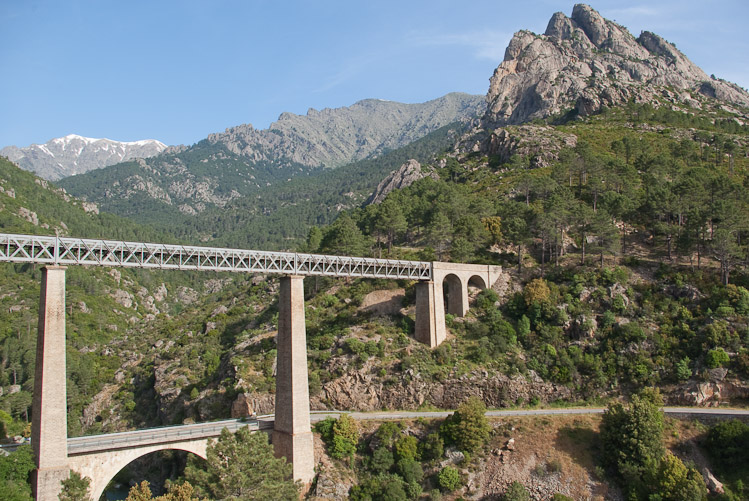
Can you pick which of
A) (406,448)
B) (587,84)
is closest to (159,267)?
(406,448)

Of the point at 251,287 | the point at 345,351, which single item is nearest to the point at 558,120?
the point at 251,287

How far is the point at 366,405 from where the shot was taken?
53469 mm

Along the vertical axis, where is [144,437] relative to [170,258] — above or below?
below

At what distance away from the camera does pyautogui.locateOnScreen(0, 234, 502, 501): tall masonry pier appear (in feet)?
107

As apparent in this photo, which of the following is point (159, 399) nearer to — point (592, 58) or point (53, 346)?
point (53, 346)

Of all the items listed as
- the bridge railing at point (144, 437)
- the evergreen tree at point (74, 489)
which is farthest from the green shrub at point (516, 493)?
the evergreen tree at point (74, 489)

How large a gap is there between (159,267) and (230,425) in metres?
14.0

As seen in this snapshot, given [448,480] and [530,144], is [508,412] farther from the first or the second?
[530,144]

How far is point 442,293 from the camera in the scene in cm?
6175

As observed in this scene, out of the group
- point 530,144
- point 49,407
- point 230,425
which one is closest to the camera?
point 49,407

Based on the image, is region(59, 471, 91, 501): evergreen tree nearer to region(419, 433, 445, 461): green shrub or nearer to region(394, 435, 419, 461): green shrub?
region(394, 435, 419, 461): green shrub

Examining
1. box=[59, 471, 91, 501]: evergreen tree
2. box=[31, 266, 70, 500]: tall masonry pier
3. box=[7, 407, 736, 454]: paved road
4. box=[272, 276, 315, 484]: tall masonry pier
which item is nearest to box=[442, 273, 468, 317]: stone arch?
box=[7, 407, 736, 454]: paved road

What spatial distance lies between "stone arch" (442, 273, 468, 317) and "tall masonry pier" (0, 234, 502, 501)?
66.5 inches

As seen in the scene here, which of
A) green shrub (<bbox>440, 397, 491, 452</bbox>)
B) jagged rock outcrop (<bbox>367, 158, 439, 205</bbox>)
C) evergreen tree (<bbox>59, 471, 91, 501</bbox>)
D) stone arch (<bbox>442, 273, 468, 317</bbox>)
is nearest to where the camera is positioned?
evergreen tree (<bbox>59, 471, 91, 501</bbox>)
